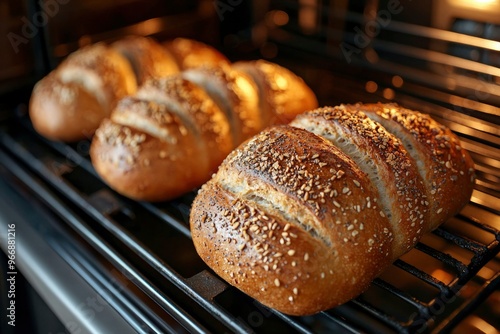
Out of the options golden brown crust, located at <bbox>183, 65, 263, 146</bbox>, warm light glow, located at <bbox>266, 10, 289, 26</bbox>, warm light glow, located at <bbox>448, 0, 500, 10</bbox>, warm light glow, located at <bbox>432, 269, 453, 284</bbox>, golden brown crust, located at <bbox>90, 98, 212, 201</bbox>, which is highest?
warm light glow, located at <bbox>448, 0, 500, 10</bbox>

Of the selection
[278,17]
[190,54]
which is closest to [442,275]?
[190,54]

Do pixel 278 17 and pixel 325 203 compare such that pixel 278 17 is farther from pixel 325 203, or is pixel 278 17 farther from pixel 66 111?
pixel 325 203

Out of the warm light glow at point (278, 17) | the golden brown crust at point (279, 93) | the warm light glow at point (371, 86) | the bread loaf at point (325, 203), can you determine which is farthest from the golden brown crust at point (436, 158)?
the warm light glow at point (278, 17)

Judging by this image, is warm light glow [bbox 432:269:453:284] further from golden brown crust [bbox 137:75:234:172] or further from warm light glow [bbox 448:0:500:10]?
warm light glow [bbox 448:0:500:10]

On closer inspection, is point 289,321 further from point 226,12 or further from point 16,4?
point 226,12

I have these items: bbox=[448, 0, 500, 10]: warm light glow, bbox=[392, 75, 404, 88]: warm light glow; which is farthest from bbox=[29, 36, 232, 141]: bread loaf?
bbox=[448, 0, 500, 10]: warm light glow

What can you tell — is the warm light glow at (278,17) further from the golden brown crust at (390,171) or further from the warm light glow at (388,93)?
the golden brown crust at (390,171)

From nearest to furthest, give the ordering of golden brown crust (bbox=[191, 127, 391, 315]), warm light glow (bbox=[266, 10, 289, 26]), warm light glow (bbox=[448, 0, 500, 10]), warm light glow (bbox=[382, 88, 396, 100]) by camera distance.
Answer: golden brown crust (bbox=[191, 127, 391, 315]) < warm light glow (bbox=[448, 0, 500, 10]) < warm light glow (bbox=[382, 88, 396, 100]) < warm light glow (bbox=[266, 10, 289, 26])

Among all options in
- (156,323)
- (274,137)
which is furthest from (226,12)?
(156,323)
